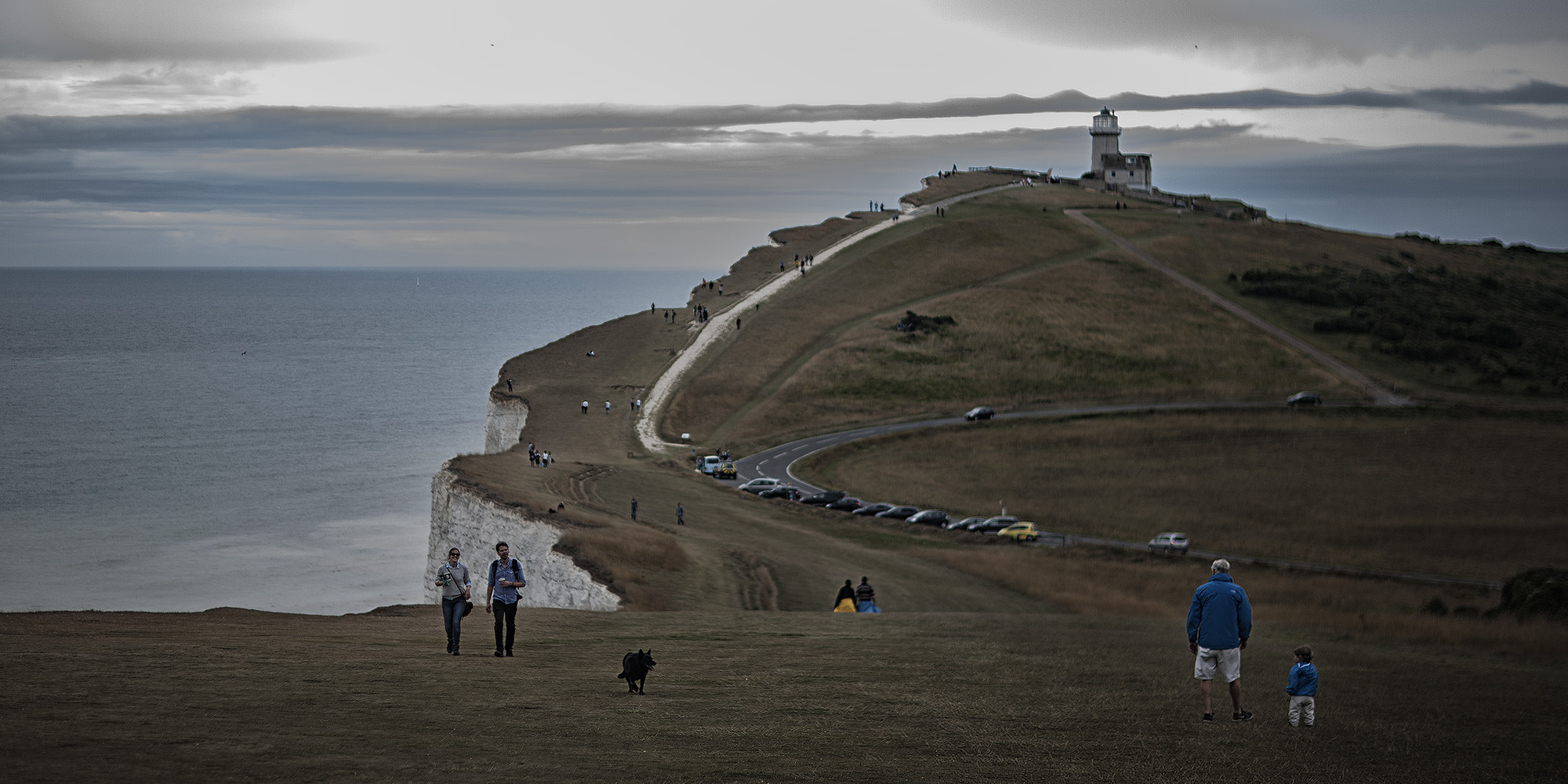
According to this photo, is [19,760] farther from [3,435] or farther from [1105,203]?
[1105,203]

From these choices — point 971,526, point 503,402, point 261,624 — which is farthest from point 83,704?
point 503,402

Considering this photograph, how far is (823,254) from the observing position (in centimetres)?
13225

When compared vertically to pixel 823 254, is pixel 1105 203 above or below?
above

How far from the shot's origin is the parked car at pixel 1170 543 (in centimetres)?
5144

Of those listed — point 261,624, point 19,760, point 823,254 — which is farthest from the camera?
point 823,254

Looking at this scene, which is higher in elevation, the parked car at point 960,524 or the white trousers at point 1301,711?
the white trousers at point 1301,711

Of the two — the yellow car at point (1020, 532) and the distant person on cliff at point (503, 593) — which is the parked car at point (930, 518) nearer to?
the yellow car at point (1020, 532)

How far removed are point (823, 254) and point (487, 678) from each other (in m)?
117

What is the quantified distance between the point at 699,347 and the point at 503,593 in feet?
268

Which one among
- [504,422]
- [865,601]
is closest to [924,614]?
[865,601]

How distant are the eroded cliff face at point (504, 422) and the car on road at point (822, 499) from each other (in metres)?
27.1

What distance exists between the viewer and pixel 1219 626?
14.6m

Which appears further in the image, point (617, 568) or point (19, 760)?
point (617, 568)

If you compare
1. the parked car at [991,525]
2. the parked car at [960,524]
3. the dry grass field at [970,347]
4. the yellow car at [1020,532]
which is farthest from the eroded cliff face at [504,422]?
the yellow car at [1020,532]
